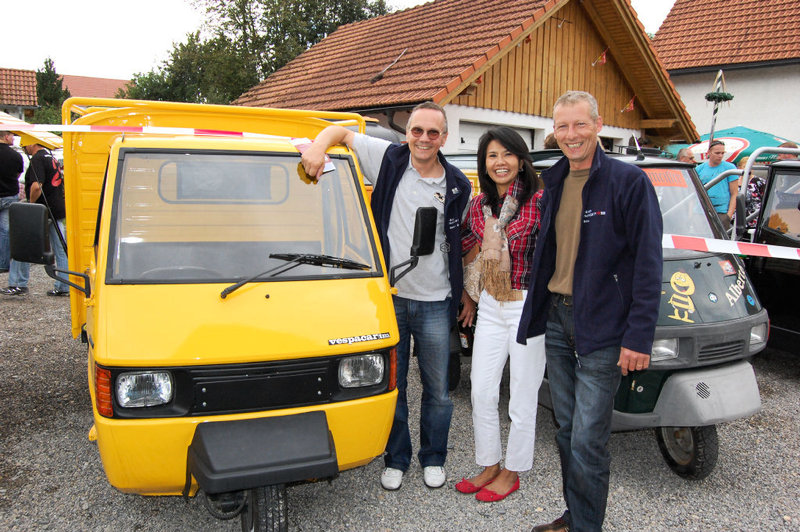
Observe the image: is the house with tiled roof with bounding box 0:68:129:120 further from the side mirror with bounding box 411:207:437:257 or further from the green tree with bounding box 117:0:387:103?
the side mirror with bounding box 411:207:437:257

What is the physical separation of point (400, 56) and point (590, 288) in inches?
432

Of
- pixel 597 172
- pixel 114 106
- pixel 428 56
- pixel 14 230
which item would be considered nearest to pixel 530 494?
pixel 597 172

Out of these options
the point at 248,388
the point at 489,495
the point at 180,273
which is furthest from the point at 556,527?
the point at 180,273

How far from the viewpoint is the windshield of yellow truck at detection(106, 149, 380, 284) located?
2.87 m

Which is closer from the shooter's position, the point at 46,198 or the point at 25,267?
the point at 46,198

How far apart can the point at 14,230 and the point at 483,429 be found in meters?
2.74

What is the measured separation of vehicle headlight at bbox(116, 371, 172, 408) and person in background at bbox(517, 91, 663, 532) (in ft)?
5.53

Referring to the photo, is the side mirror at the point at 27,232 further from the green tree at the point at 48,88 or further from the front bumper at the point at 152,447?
the green tree at the point at 48,88

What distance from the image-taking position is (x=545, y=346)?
3.00 m

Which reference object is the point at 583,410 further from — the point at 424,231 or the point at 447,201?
the point at 447,201

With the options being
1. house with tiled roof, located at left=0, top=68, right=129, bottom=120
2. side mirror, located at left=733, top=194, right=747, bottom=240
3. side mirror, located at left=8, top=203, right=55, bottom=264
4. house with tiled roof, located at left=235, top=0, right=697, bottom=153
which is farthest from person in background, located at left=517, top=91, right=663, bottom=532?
house with tiled roof, located at left=0, top=68, right=129, bottom=120

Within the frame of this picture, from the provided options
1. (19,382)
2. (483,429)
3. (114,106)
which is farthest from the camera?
(19,382)

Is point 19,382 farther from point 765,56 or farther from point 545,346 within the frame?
point 765,56

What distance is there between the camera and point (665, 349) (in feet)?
11.3
